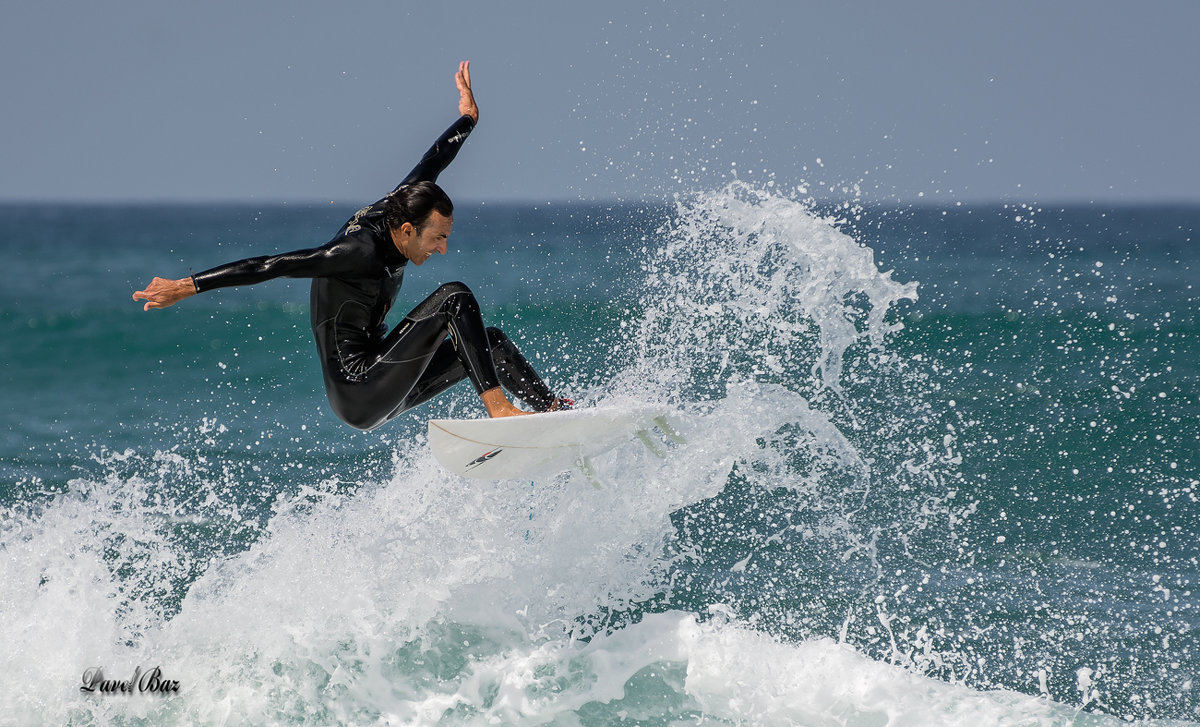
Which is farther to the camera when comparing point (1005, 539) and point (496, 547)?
point (1005, 539)

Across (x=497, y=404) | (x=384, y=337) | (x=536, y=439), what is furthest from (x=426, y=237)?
(x=536, y=439)

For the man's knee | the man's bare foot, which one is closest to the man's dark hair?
the man's knee

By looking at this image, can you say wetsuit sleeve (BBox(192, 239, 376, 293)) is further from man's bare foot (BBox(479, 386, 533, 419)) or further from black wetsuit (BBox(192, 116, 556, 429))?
man's bare foot (BBox(479, 386, 533, 419))

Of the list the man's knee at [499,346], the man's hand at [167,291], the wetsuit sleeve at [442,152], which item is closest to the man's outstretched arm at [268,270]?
the man's hand at [167,291]

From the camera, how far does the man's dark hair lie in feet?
15.6

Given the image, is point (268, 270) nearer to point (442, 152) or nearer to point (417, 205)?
point (417, 205)

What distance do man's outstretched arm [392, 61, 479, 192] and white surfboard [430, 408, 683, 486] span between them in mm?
1215

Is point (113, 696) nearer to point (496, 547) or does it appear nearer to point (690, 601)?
point (496, 547)

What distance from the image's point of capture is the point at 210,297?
73.8 feet

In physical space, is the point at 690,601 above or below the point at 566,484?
below

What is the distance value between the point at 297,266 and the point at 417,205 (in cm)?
60

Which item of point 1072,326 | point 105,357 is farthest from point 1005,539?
point 105,357

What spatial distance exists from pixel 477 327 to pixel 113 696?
2476mm

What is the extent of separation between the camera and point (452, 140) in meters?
5.52
